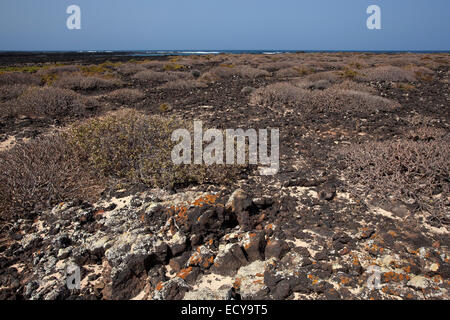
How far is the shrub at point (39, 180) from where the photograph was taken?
3496mm

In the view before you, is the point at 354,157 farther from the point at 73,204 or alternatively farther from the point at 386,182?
the point at 73,204

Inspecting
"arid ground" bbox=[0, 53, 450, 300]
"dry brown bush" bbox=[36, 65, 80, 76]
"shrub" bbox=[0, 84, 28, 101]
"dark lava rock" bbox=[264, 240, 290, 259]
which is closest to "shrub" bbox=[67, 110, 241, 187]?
"arid ground" bbox=[0, 53, 450, 300]

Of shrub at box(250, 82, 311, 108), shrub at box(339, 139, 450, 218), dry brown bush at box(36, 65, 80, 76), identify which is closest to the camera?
shrub at box(339, 139, 450, 218)

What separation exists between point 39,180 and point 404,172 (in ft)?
17.3

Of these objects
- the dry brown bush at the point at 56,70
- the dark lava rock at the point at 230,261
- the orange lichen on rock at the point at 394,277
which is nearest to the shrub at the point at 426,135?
the orange lichen on rock at the point at 394,277

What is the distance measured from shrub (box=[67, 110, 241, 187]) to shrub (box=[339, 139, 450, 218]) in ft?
6.64

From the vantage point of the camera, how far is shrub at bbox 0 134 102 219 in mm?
3496

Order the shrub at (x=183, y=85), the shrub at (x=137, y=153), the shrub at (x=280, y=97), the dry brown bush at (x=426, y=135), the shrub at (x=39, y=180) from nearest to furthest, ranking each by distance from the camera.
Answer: the shrub at (x=39, y=180) → the shrub at (x=137, y=153) → the dry brown bush at (x=426, y=135) → the shrub at (x=280, y=97) → the shrub at (x=183, y=85)

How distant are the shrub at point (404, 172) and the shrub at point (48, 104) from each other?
8071 millimetres

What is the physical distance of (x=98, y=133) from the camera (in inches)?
188

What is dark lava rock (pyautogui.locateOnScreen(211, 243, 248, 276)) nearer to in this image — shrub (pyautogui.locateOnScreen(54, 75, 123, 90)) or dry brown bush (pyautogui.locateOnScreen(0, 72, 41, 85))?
shrub (pyautogui.locateOnScreen(54, 75, 123, 90))

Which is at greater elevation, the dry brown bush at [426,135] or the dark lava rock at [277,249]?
the dry brown bush at [426,135]

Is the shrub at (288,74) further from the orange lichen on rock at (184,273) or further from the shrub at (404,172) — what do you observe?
the orange lichen on rock at (184,273)

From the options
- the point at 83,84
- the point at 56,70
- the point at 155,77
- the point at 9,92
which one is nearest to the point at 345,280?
the point at 9,92
